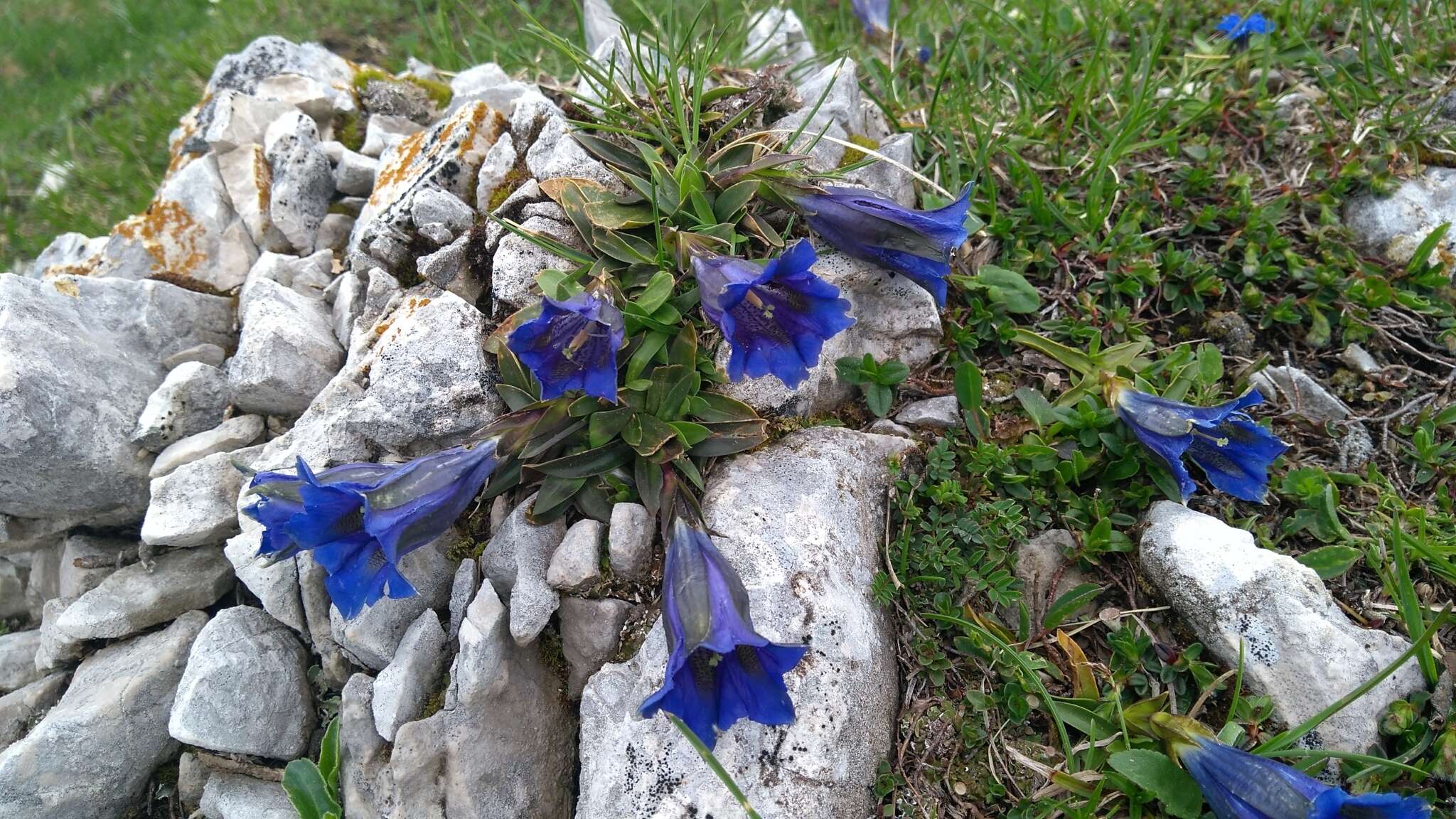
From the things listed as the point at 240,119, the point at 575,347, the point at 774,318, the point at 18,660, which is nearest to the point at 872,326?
the point at 774,318

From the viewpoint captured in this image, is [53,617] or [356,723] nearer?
[356,723]

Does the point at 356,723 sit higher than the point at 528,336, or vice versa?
the point at 528,336

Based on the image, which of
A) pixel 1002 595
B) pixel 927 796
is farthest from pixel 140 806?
pixel 1002 595

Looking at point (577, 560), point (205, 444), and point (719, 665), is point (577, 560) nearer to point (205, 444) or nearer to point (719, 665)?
point (719, 665)

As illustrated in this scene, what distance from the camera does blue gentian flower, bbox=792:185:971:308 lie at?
2600 millimetres

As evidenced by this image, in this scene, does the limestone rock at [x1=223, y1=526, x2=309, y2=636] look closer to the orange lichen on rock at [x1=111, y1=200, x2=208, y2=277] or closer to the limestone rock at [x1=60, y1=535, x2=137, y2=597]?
the limestone rock at [x1=60, y1=535, x2=137, y2=597]

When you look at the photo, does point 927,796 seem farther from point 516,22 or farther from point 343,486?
point 516,22

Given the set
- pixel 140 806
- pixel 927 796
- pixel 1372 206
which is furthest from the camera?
pixel 1372 206

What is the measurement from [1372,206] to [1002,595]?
1.93 m

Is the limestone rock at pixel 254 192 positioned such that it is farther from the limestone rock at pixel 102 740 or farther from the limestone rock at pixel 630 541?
the limestone rock at pixel 630 541

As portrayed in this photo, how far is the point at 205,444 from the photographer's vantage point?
109 inches

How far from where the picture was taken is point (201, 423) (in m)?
2.91

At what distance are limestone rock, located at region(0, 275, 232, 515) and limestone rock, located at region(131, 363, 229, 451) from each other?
2.5 inches

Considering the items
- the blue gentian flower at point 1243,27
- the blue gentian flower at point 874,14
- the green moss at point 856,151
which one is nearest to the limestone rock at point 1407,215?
the blue gentian flower at point 1243,27
